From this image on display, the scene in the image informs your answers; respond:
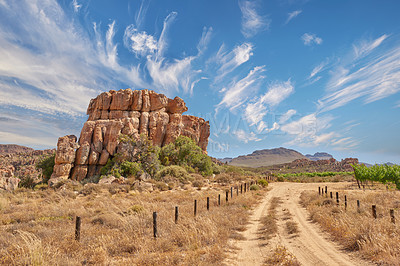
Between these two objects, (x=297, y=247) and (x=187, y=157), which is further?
(x=187, y=157)

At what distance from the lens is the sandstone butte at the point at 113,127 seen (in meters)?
33.5

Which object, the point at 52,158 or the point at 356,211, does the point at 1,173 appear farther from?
the point at 356,211

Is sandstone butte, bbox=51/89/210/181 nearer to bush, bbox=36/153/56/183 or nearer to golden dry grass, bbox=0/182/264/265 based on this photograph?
bush, bbox=36/153/56/183

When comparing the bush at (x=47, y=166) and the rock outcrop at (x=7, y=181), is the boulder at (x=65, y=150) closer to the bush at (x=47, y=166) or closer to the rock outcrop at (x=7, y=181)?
the bush at (x=47, y=166)

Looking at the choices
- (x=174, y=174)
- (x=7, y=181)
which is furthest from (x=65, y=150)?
(x=174, y=174)

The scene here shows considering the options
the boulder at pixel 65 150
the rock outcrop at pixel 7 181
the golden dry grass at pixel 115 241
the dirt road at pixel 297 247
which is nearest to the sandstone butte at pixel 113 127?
the boulder at pixel 65 150

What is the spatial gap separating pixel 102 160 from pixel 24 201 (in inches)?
722

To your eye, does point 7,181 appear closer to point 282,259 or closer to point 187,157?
point 187,157

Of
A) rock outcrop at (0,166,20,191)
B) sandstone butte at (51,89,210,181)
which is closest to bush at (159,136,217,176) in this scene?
sandstone butte at (51,89,210,181)

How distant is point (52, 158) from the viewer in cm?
3609

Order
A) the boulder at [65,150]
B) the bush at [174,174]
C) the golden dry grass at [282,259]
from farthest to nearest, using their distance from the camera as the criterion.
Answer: the boulder at [65,150] → the bush at [174,174] → the golden dry grass at [282,259]

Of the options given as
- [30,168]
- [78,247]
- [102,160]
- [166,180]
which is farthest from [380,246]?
[30,168]

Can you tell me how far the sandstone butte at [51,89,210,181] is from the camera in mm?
33531

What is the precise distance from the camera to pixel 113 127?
37.9 meters
